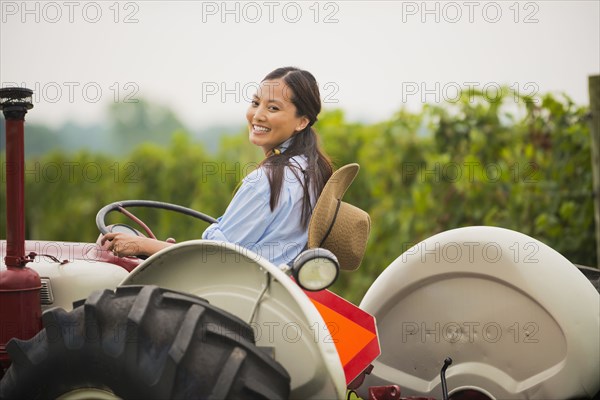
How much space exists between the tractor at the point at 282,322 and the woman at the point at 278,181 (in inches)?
7.4

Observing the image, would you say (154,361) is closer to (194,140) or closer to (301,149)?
(301,149)

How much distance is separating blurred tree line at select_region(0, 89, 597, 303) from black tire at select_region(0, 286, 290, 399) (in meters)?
2.71

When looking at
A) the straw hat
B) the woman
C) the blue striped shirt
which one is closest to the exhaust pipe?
the woman

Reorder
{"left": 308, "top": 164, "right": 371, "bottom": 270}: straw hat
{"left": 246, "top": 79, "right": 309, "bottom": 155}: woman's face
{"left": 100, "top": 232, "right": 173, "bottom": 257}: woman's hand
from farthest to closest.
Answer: {"left": 246, "top": 79, "right": 309, "bottom": 155}: woman's face → {"left": 100, "top": 232, "right": 173, "bottom": 257}: woman's hand → {"left": 308, "top": 164, "right": 371, "bottom": 270}: straw hat

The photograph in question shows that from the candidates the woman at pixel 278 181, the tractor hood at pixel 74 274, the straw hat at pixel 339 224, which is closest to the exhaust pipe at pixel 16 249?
the tractor hood at pixel 74 274

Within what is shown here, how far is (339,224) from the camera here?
10.1 feet

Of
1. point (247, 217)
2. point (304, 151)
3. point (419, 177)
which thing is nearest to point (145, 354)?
point (247, 217)

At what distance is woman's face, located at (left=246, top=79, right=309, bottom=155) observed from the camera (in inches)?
131

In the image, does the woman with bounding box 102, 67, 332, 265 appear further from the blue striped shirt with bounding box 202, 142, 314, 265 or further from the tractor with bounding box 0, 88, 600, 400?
the tractor with bounding box 0, 88, 600, 400

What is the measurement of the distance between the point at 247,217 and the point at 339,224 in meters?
0.35

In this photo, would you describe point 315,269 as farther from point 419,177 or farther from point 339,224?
point 419,177

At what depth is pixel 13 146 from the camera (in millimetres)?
2824

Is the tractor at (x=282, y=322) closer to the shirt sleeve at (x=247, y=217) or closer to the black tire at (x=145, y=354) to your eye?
the black tire at (x=145, y=354)

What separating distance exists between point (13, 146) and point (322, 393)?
1.34 metres
